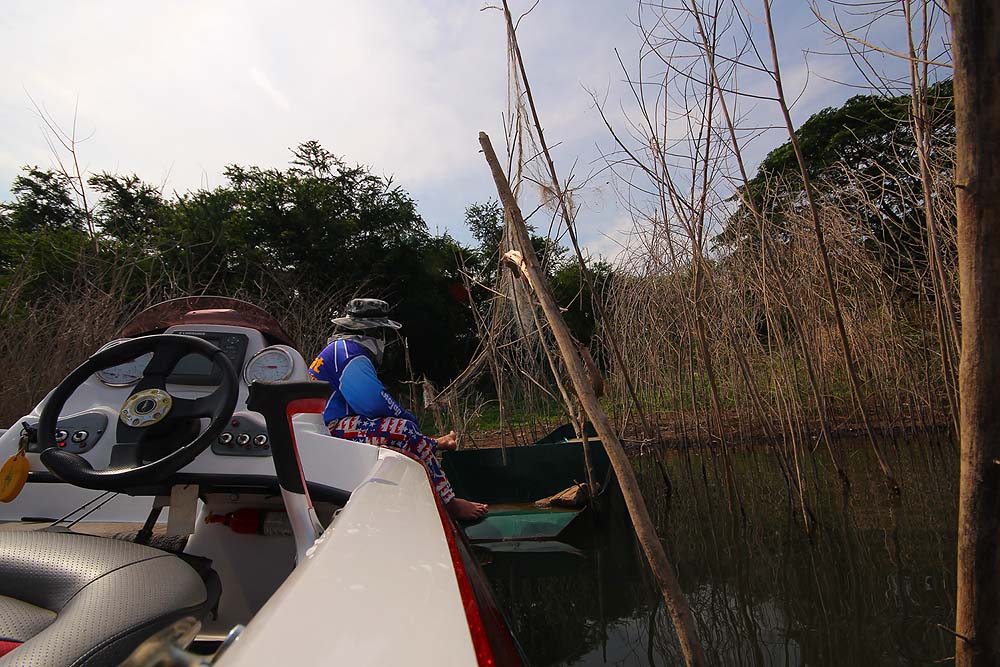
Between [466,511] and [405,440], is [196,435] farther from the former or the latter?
[466,511]

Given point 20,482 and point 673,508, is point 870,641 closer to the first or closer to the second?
point 673,508

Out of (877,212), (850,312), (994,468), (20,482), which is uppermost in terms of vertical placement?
(877,212)

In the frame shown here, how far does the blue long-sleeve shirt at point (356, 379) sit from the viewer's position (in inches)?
115

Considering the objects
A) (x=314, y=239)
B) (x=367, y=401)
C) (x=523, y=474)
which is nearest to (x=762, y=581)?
(x=523, y=474)

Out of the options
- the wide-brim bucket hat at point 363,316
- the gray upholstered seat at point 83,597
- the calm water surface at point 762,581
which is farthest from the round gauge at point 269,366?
the calm water surface at point 762,581

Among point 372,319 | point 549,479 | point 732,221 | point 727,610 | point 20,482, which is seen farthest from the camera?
point 549,479

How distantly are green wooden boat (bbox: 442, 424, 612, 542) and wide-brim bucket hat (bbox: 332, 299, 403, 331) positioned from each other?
6.07 feet

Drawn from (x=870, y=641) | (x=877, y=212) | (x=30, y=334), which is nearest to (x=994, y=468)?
(x=870, y=641)

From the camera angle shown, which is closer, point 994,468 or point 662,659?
point 994,468

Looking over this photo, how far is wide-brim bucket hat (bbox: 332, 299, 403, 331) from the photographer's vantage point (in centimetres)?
312

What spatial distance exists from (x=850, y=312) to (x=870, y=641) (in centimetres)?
336

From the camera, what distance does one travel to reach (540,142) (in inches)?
99.0

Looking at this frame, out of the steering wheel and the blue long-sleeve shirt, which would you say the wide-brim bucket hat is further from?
the steering wheel

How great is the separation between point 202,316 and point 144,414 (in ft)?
2.43
